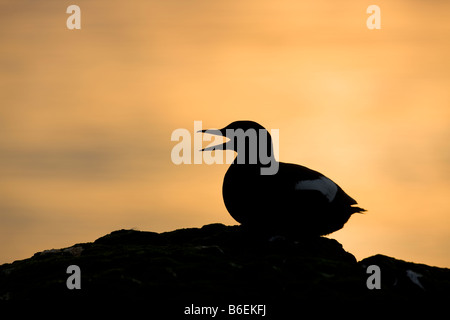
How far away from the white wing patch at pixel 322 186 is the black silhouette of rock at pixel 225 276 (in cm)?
100

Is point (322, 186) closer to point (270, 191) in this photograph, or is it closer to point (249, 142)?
point (270, 191)

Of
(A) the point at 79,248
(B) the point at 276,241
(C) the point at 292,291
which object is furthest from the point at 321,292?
(A) the point at 79,248

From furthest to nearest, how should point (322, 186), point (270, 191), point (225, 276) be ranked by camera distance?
point (322, 186) → point (270, 191) → point (225, 276)

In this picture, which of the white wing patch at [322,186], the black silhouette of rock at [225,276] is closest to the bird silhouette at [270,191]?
the white wing patch at [322,186]

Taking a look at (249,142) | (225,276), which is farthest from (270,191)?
(225,276)

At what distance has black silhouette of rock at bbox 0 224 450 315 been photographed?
8695 millimetres

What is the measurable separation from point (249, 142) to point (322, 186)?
5.29 ft

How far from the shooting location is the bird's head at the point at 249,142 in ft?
38.5

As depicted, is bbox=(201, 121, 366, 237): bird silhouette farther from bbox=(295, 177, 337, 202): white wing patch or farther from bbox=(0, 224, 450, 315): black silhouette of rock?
bbox=(0, 224, 450, 315): black silhouette of rock

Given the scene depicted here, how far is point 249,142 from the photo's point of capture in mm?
11812

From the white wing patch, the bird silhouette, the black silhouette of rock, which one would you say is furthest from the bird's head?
the black silhouette of rock

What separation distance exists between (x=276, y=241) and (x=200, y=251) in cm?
152
